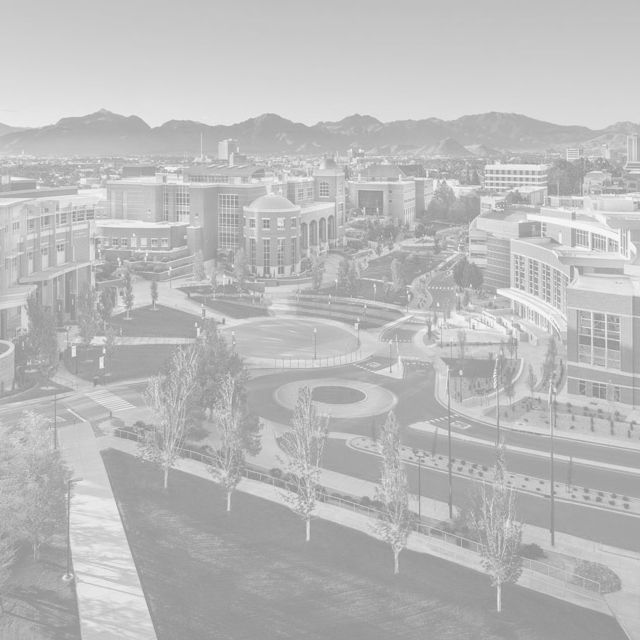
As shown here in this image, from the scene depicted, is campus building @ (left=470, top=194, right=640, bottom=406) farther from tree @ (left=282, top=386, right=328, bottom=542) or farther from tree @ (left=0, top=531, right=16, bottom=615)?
tree @ (left=0, top=531, right=16, bottom=615)

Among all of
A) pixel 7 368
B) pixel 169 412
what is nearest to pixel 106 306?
pixel 7 368

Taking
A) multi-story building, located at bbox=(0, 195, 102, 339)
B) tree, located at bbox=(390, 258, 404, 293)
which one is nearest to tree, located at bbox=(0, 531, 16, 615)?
multi-story building, located at bbox=(0, 195, 102, 339)

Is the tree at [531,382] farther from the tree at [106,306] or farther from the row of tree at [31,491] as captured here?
the tree at [106,306]

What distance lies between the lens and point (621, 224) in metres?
87.6

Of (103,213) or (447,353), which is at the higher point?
(103,213)

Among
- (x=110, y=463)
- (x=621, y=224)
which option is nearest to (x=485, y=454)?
(x=110, y=463)

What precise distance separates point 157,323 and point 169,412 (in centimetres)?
5251

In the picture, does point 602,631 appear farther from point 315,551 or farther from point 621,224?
point 621,224

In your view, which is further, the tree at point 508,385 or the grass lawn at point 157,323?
the grass lawn at point 157,323

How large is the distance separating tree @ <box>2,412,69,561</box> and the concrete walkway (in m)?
2.37

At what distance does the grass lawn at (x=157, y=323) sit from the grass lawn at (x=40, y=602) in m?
55.4

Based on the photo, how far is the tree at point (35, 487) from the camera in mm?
37031

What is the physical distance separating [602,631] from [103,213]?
140 meters

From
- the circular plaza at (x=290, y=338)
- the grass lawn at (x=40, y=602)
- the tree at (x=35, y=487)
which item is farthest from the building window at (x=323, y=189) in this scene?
the grass lawn at (x=40, y=602)
